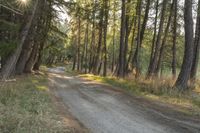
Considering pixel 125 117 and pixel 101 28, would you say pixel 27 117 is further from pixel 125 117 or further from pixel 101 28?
pixel 101 28

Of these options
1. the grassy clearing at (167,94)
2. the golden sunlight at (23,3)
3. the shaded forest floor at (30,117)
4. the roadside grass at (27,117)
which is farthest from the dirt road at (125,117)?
the golden sunlight at (23,3)

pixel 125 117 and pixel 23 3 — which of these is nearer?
pixel 125 117

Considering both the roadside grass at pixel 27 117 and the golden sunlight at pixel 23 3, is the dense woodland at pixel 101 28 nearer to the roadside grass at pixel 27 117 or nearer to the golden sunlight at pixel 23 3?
the golden sunlight at pixel 23 3

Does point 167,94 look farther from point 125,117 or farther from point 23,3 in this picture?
point 23,3

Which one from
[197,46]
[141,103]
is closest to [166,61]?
[197,46]

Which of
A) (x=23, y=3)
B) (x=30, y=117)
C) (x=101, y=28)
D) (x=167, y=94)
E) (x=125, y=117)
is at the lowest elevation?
(x=125, y=117)

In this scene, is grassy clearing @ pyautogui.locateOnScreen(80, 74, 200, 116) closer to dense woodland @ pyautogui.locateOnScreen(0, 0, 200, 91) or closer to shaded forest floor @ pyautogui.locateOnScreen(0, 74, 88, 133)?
dense woodland @ pyautogui.locateOnScreen(0, 0, 200, 91)

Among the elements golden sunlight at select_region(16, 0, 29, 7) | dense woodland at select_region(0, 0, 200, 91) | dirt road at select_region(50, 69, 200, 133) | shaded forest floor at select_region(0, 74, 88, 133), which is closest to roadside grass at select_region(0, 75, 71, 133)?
shaded forest floor at select_region(0, 74, 88, 133)

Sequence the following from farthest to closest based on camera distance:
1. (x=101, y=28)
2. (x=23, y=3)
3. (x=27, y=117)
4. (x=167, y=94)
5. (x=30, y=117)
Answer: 1. (x=101, y=28)
2. (x=23, y=3)
3. (x=167, y=94)
4. (x=30, y=117)
5. (x=27, y=117)

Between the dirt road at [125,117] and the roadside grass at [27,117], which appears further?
the dirt road at [125,117]

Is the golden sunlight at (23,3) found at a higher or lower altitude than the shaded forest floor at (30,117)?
higher

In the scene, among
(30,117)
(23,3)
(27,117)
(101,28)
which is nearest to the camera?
(27,117)

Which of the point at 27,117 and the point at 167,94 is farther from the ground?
the point at 167,94

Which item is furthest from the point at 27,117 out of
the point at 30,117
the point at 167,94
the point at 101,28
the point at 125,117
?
the point at 101,28
